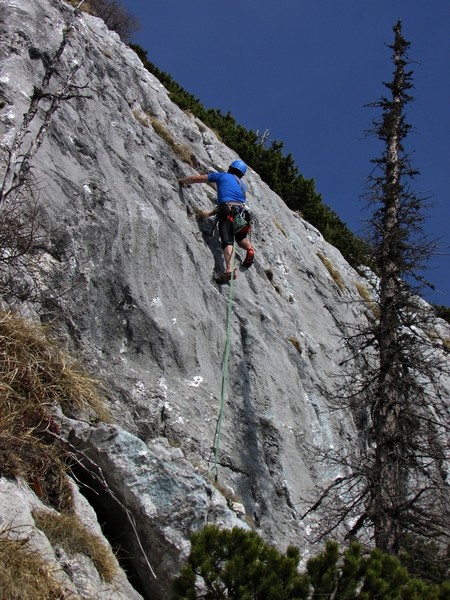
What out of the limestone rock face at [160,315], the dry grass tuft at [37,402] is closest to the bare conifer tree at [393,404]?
the limestone rock face at [160,315]

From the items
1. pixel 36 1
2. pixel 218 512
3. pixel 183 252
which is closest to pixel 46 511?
pixel 218 512

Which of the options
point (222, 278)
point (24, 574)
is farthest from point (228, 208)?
point (24, 574)

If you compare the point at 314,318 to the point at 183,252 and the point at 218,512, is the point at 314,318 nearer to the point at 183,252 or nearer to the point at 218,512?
the point at 183,252

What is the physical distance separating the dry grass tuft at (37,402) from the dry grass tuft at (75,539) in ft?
1.13

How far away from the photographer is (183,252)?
37.7 feet

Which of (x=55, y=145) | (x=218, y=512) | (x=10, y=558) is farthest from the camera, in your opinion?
(x=55, y=145)

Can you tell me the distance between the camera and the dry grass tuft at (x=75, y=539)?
581cm

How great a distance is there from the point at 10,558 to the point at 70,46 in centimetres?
1024

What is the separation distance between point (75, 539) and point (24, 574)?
0.90 m

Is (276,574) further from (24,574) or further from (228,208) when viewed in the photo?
(228,208)

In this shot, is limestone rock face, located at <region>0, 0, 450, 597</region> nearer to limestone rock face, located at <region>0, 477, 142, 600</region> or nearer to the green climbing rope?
the green climbing rope

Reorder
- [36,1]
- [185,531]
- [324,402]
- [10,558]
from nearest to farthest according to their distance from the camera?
[10,558], [185,531], [324,402], [36,1]

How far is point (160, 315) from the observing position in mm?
9953

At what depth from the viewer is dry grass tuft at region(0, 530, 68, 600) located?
4863 mm
